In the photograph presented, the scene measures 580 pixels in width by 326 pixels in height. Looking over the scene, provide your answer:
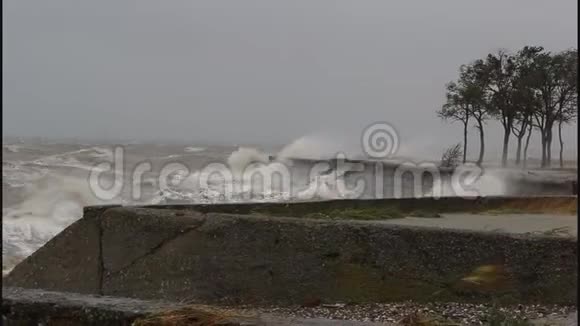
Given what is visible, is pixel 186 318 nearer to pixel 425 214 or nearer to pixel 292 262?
pixel 292 262

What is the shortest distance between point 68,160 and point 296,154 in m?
14.4

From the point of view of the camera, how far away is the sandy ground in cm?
733

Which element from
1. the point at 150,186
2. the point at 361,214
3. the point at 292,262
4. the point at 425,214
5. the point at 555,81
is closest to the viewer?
the point at 292,262

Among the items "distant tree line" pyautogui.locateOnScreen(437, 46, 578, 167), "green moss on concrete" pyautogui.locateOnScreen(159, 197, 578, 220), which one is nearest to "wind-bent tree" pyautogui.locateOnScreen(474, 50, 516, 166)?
"distant tree line" pyautogui.locateOnScreen(437, 46, 578, 167)

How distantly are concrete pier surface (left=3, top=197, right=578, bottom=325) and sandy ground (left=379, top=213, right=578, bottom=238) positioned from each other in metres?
1.80

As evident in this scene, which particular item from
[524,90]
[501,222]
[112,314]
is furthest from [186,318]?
[524,90]

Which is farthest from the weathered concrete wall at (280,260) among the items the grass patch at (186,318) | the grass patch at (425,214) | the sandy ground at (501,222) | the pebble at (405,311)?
the grass patch at (425,214)

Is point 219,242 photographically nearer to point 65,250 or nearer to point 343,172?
point 65,250

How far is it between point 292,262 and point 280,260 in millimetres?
120

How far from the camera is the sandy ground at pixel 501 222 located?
7.33 metres

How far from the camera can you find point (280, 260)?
18.2ft

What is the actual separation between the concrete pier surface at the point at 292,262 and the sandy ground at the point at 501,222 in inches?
71.0

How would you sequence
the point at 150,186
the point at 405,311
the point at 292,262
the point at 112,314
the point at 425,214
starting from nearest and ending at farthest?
1. the point at 112,314
2. the point at 405,311
3. the point at 292,262
4. the point at 425,214
5. the point at 150,186

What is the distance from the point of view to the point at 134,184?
71.3 feet
